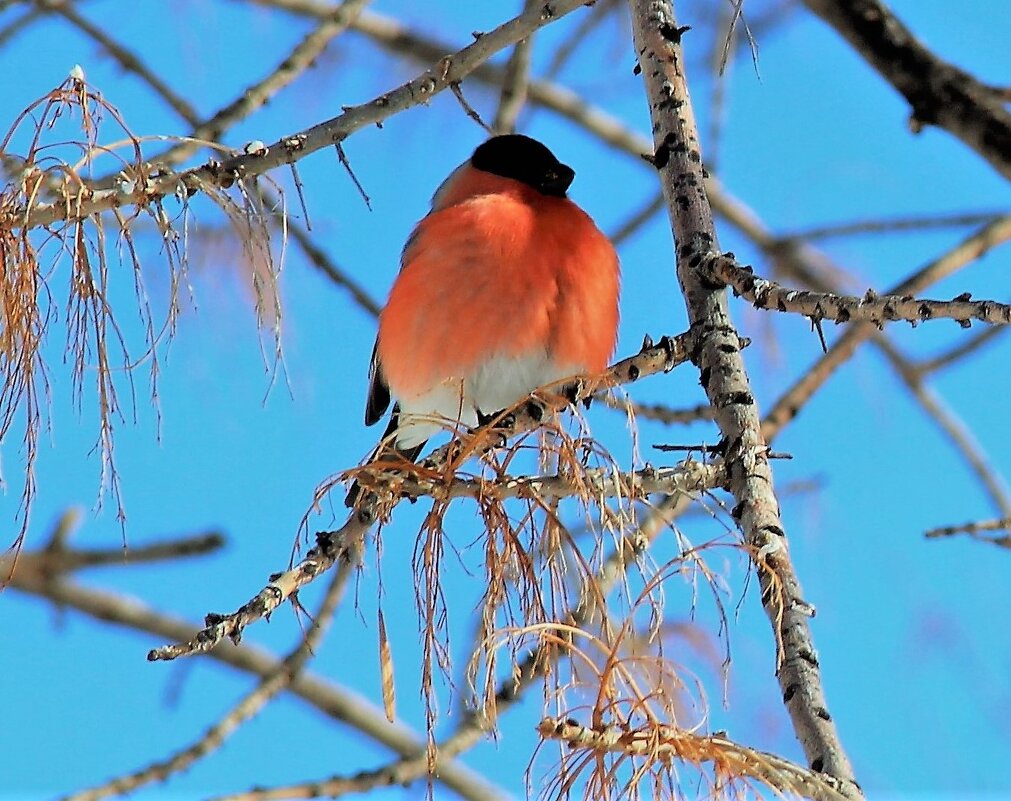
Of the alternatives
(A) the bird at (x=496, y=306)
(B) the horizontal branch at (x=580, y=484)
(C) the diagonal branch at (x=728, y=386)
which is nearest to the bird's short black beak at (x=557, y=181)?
(A) the bird at (x=496, y=306)

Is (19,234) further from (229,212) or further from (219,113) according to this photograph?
(219,113)

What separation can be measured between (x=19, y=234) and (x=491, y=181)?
1.44m

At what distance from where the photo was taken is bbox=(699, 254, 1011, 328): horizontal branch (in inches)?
46.2

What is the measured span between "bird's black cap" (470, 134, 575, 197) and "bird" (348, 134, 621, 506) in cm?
15

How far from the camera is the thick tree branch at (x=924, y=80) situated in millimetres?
2248

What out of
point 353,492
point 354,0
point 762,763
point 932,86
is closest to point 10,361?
point 353,492

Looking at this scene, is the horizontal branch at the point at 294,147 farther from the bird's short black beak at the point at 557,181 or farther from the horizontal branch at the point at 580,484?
the bird's short black beak at the point at 557,181

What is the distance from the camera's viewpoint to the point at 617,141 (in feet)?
11.4

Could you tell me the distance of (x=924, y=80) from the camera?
235 cm

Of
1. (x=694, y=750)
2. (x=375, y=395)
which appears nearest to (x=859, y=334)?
(x=375, y=395)

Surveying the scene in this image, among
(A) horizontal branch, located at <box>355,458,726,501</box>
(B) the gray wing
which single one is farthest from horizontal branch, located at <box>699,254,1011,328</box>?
(B) the gray wing

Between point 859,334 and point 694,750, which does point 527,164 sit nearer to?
point 859,334

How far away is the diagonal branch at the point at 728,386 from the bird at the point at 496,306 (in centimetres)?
54

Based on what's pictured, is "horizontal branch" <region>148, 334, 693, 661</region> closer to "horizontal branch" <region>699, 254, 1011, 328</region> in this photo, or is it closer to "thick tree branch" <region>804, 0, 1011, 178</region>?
"horizontal branch" <region>699, 254, 1011, 328</region>
